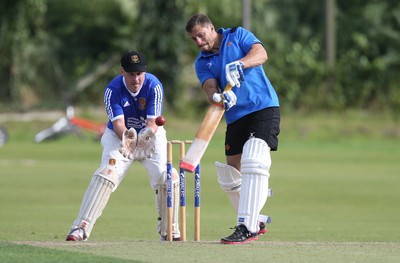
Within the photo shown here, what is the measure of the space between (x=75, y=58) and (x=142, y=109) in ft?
94.6

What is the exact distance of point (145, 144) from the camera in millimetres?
8641

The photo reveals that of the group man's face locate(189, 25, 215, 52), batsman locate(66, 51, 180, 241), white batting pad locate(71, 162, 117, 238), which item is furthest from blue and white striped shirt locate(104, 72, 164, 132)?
man's face locate(189, 25, 215, 52)

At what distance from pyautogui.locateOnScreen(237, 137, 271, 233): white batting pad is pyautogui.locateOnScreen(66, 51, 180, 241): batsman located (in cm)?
106

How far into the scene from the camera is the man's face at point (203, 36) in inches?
313

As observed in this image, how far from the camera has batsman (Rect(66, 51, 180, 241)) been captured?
28.0 feet

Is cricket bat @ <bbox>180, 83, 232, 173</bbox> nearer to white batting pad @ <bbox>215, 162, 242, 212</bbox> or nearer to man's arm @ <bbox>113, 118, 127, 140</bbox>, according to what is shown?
white batting pad @ <bbox>215, 162, 242, 212</bbox>

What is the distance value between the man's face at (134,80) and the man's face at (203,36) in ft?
2.65

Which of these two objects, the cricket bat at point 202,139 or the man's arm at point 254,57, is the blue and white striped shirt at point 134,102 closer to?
the cricket bat at point 202,139

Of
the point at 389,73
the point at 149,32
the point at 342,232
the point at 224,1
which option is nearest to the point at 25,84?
the point at 149,32

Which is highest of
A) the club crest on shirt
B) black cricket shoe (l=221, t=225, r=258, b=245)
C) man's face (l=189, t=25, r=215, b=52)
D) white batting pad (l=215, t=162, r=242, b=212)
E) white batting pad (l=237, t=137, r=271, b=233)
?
man's face (l=189, t=25, r=215, b=52)

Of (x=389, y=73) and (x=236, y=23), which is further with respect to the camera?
(x=236, y=23)

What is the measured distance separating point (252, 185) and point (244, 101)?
654 mm

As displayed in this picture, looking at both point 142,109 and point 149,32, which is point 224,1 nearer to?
point 149,32

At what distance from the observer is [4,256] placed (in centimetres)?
702
